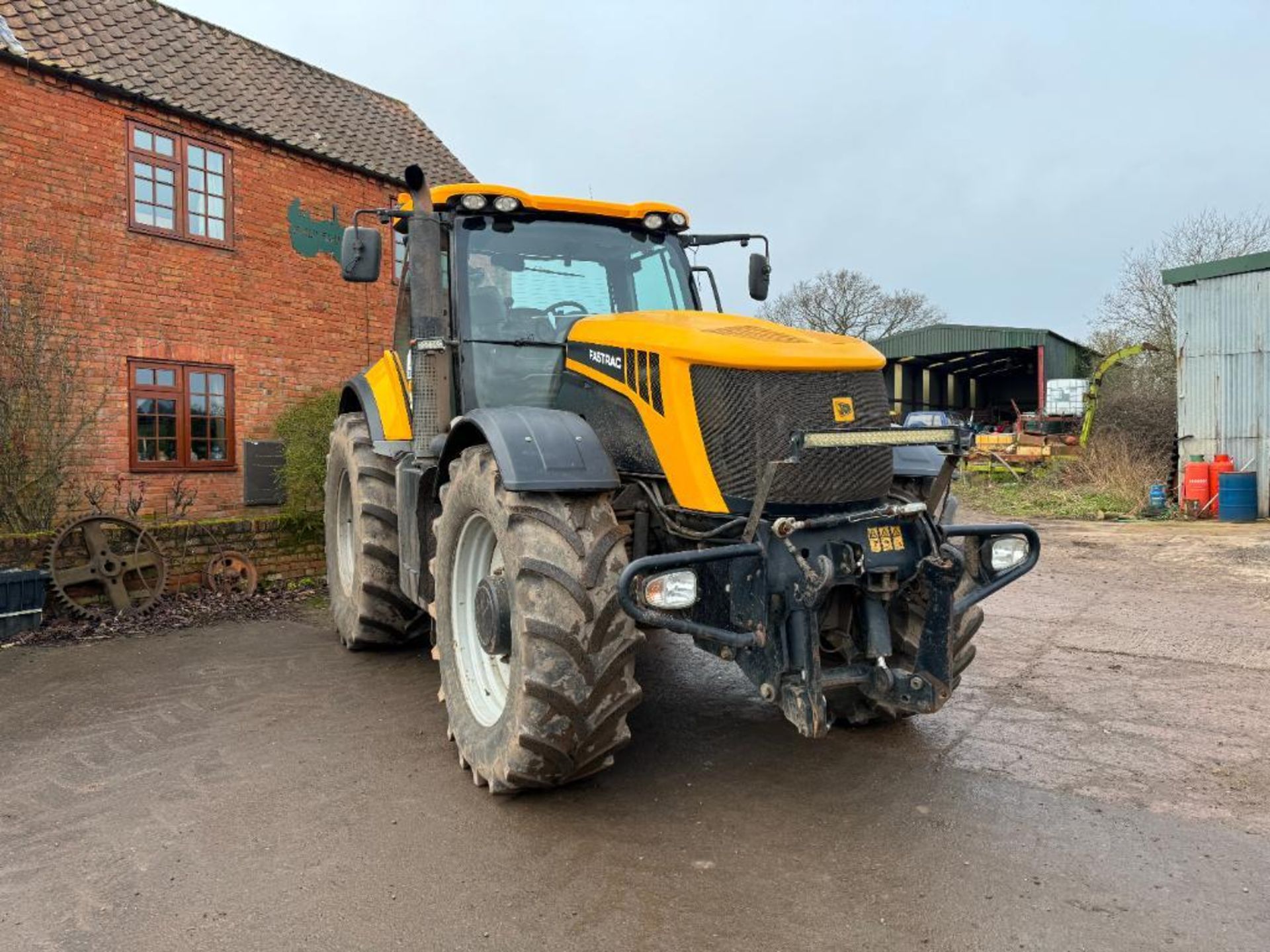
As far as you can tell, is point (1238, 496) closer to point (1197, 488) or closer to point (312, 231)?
point (1197, 488)

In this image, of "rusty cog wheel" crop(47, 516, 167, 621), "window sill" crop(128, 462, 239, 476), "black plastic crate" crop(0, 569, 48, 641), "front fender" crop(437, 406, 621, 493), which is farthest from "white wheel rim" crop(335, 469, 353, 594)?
"window sill" crop(128, 462, 239, 476)

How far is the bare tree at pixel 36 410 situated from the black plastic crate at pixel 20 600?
1.78 metres

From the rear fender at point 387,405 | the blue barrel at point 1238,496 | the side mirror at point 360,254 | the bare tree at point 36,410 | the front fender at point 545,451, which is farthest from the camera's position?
the blue barrel at point 1238,496

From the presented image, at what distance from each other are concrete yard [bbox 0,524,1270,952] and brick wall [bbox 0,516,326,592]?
1.78 meters

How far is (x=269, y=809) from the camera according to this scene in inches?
134

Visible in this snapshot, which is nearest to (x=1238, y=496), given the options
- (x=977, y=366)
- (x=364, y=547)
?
(x=364, y=547)

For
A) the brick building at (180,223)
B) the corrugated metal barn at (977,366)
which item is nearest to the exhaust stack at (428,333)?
the brick building at (180,223)

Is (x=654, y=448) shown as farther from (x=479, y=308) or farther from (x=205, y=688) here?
(x=205, y=688)

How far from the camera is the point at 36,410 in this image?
851cm

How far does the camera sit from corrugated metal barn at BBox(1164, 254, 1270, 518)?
45.5 feet

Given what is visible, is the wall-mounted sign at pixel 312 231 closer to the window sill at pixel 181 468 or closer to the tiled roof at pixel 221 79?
the tiled roof at pixel 221 79

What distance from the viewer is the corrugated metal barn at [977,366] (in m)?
26.5

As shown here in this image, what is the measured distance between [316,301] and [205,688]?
7310mm

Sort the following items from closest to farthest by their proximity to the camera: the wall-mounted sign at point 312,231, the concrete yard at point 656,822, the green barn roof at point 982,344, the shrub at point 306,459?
the concrete yard at point 656,822 < the shrub at point 306,459 < the wall-mounted sign at point 312,231 < the green barn roof at point 982,344
